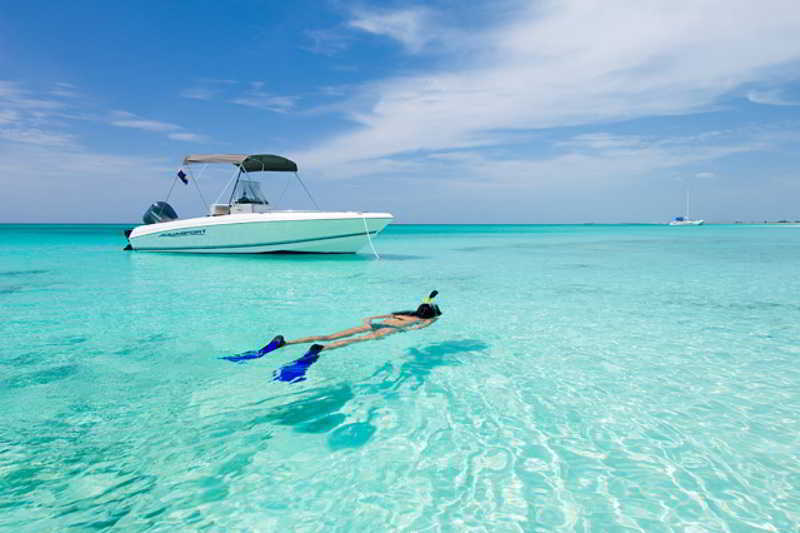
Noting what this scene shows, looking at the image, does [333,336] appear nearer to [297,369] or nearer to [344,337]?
[344,337]

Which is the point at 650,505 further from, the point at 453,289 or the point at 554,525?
the point at 453,289

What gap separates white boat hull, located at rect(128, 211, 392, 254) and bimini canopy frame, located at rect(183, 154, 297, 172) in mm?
1893

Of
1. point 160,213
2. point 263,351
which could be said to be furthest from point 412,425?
point 160,213

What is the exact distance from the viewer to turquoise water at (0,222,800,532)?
7.08ft

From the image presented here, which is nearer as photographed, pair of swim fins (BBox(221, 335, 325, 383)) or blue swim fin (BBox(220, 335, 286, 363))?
pair of swim fins (BBox(221, 335, 325, 383))

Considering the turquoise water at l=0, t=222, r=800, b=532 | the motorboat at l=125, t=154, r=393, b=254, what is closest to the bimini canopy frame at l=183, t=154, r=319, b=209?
the motorboat at l=125, t=154, r=393, b=254

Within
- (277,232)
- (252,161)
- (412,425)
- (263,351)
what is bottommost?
(412,425)

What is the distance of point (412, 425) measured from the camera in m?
3.05

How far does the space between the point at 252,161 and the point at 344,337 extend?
1155 cm

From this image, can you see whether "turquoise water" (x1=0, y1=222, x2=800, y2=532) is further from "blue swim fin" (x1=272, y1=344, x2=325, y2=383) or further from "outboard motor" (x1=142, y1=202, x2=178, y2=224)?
"outboard motor" (x1=142, y1=202, x2=178, y2=224)

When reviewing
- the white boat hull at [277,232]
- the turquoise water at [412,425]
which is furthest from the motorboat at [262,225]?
the turquoise water at [412,425]

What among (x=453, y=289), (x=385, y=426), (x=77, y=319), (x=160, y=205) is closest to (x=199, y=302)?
(x=77, y=319)

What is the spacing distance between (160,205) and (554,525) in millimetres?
19851

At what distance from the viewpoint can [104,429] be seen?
9.67 ft
